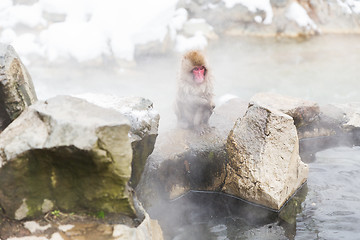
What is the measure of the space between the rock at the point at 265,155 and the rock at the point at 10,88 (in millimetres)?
2100

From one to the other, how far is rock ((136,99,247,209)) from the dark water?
123 millimetres

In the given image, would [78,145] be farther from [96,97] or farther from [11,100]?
[96,97]

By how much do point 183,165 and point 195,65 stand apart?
44.6 inches

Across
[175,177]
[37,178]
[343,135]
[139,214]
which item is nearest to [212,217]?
[175,177]

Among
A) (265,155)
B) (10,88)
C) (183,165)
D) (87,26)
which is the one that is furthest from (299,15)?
(10,88)

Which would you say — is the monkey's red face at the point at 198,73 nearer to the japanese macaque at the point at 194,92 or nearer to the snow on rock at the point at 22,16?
the japanese macaque at the point at 194,92

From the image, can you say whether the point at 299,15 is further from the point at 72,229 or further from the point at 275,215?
the point at 72,229

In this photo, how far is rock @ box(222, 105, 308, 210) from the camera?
3.68 meters

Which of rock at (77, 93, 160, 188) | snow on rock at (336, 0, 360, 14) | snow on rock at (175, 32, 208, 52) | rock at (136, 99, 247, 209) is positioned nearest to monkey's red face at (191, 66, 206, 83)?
rock at (136, 99, 247, 209)

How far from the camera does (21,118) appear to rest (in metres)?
2.44

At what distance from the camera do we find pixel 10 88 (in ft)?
9.23

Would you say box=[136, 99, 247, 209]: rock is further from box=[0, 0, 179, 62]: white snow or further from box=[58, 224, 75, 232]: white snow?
box=[0, 0, 179, 62]: white snow

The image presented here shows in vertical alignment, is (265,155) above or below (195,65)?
below

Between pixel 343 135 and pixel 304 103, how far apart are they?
937 millimetres
